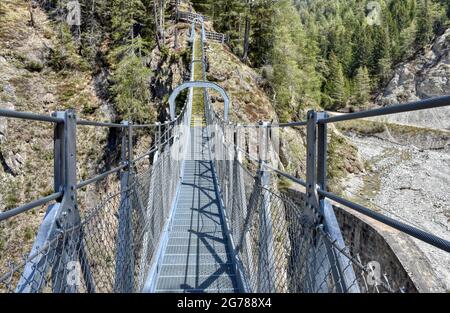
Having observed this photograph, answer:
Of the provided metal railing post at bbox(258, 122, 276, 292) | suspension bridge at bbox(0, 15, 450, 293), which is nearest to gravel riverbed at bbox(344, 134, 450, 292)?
suspension bridge at bbox(0, 15, 450, 293)

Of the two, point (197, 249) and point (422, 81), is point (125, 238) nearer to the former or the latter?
point (197, 249)

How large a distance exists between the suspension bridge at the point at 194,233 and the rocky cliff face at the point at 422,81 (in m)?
38.2

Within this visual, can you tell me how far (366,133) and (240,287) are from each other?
3933 centimetres

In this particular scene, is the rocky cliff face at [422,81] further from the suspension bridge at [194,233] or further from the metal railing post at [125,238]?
the metal railing post at [125,238]

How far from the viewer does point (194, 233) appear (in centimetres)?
442

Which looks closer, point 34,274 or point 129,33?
point 34,274

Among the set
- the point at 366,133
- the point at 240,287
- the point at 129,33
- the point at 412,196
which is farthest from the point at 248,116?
the point at 366,133

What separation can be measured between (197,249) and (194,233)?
1.57 ft

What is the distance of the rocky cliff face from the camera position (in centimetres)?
3781

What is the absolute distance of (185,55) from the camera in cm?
1862

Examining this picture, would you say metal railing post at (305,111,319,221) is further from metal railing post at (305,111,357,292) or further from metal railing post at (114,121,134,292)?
metal railing post at (114,121,134,292)

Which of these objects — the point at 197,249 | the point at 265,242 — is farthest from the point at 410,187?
the point at 265,242

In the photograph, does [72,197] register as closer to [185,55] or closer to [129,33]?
[185,55]

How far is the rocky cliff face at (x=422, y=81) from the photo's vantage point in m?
37.8
